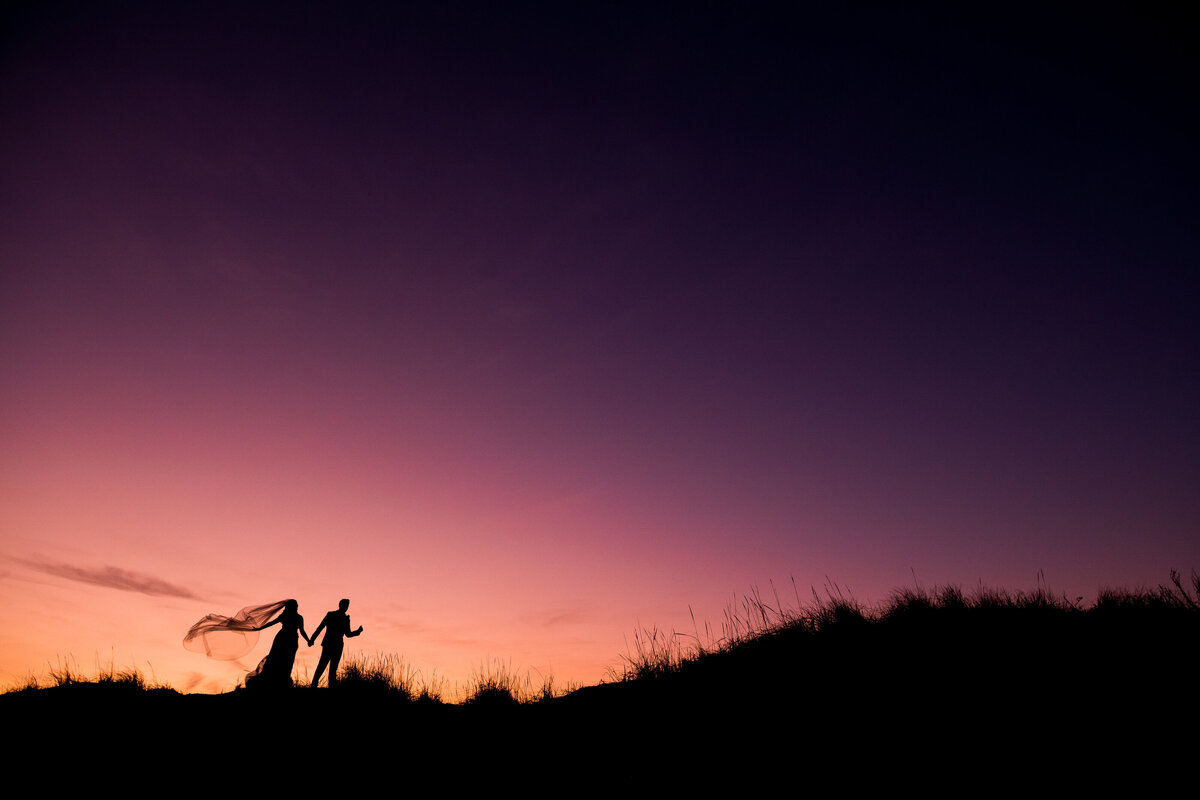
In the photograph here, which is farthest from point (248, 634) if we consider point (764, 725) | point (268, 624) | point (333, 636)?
point (764, 725)

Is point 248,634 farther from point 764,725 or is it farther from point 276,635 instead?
point 764,725

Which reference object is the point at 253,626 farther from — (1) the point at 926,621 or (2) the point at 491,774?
(1) the point at 926,621

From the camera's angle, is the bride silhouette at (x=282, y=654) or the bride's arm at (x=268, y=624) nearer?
the bride silhouette at (x=282, y=654)

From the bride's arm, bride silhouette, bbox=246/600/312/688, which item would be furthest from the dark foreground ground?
the bride's arm

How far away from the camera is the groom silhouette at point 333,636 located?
34.9 ft

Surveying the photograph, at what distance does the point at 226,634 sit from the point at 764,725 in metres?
10.7

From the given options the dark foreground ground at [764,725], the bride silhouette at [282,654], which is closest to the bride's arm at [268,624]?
the bride silhouette at [282,654]

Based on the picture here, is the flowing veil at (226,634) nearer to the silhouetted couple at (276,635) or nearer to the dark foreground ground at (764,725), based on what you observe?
the silhouetted couple at (276,635)

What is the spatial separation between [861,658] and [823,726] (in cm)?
170

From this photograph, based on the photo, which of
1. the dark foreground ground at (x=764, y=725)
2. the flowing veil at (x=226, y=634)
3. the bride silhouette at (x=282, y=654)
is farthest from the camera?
the flowing veil at (x=226, y=634)

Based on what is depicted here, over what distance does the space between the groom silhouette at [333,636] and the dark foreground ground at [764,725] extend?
117 centimetres

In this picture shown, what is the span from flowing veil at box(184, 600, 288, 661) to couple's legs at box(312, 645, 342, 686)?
144cm

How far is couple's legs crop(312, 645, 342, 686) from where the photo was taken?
34.1ft

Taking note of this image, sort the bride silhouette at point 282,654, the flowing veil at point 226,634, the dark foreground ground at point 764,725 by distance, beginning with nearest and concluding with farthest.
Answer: the dark foreground ground at point 764,725 → the bride silhouette at point 282,654 → the flowing veil at point 226,634
